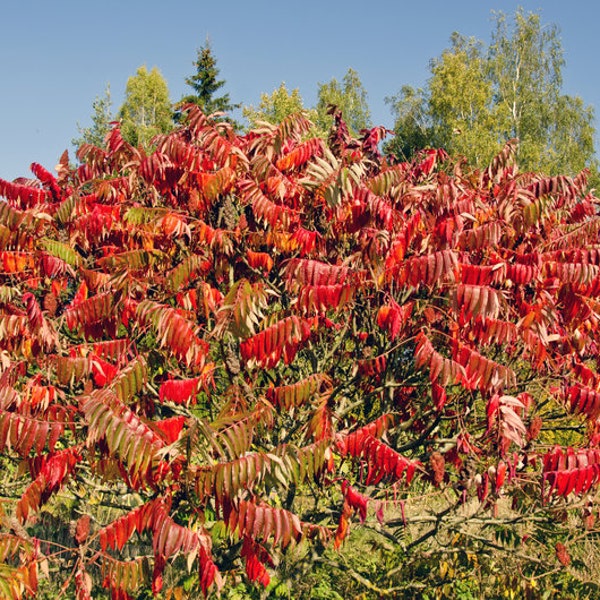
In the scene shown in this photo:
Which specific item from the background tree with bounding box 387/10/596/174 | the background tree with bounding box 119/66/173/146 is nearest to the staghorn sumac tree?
the background tree with bounding box 387/10/596/174

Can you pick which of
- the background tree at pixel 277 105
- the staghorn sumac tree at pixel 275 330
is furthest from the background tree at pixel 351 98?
the staghorn sumac tree at pixel 275 330

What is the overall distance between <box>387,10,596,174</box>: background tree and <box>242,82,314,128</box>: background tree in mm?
5213

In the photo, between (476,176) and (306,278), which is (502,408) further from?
(476,176)

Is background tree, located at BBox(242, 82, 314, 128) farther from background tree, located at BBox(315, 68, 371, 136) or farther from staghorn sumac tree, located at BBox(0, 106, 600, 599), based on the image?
staghorn sumac tree, located at BBox(0, 106, 600, 599)

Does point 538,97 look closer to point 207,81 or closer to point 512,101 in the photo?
point 512,101

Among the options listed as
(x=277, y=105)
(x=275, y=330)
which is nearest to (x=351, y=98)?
(x=277, y=105)

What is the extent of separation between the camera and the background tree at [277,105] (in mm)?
34031

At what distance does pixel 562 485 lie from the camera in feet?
10.8

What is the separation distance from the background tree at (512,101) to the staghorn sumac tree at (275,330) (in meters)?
28.8

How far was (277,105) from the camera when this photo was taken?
34.8 m

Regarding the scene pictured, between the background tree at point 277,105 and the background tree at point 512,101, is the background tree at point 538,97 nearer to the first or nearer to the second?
the background tree at point 512,101

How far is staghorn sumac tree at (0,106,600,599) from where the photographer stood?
3121mm

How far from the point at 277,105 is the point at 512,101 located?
11.2 meters

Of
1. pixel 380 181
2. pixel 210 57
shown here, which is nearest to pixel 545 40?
pixel 210 57
